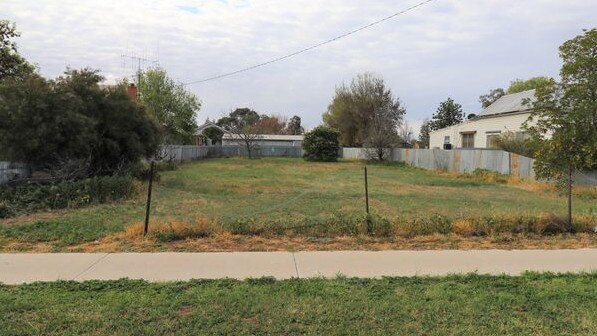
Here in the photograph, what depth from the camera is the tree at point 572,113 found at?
22.2m

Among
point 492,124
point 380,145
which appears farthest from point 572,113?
point 380,145

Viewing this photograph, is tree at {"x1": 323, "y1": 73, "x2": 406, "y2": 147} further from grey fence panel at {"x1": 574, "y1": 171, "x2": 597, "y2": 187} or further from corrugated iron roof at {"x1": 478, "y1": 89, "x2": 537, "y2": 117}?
grey fence panel at {"x1": 574, "y1": 171, "x2": 597, "y2": 187}

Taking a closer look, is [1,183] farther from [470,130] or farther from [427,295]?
[470,130]

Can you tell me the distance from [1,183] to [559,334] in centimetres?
1564

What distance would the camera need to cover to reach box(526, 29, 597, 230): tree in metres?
22.2

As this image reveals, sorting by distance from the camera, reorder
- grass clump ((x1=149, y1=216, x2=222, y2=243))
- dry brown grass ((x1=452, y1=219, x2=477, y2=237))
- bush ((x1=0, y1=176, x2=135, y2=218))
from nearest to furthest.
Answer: grass clump ((x1=149, y1=216, x2=222, y2=243)) < dry brown grass ((x1=452, y1=219, x2=477, y2=237)) < bush ((x1=0, y1=176, x2=135, y2=218))

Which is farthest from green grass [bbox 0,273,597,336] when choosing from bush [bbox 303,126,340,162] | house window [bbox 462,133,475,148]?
bush [bbox 303,126,340,162]

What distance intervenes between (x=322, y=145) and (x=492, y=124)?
66.7ft

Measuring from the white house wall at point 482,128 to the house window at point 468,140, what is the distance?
0.39 m

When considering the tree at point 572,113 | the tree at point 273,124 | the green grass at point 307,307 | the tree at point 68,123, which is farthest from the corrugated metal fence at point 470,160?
the tree at point 273,124

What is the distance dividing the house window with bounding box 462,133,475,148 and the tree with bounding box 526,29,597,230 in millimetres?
24654

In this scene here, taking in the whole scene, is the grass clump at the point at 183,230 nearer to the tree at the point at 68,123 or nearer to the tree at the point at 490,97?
the tree at the point at 68,123

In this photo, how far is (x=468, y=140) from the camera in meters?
48.9

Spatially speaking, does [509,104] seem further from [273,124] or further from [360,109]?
[273,124]
